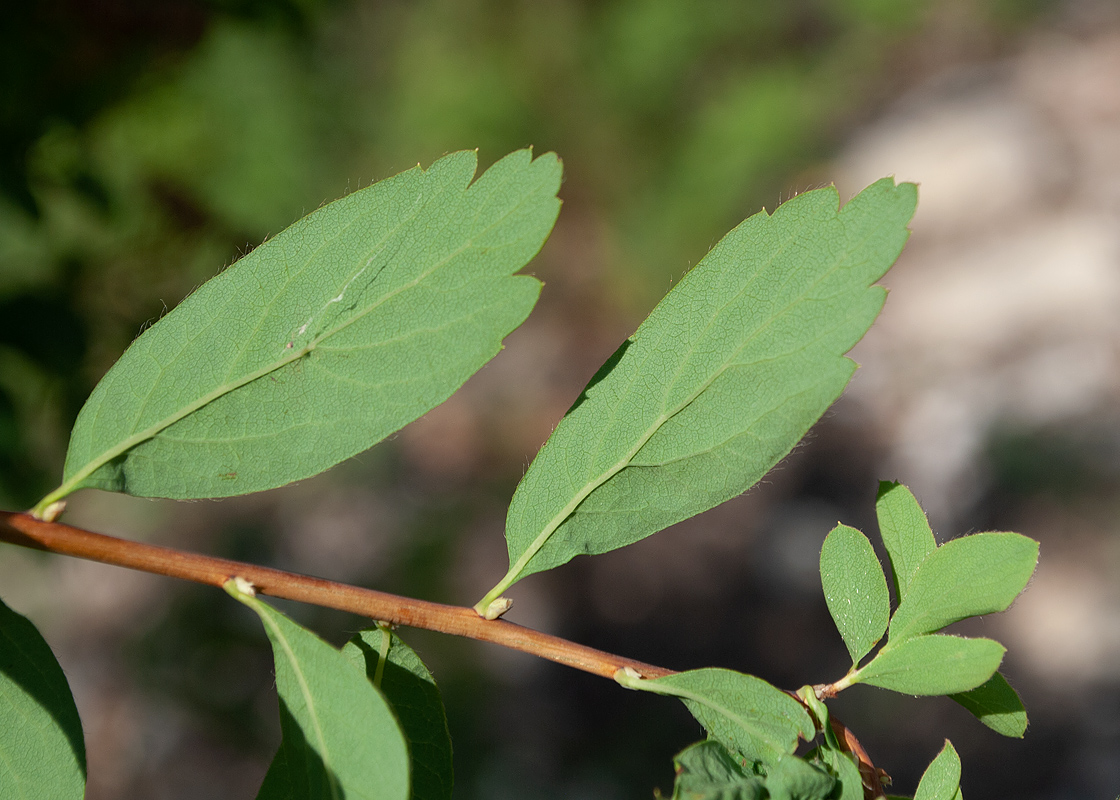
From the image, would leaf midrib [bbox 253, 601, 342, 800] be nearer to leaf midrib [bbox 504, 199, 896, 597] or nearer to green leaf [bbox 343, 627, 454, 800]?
green leaf [bbox 343, 627, 454, 800]

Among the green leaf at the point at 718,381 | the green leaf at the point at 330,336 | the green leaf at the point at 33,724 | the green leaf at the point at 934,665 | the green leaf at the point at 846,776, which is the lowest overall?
the green leaf at the point at 846,776

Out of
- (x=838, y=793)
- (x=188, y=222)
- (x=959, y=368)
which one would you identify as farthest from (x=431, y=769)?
(x=959, y=368)

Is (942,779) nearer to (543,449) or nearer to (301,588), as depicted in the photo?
(543,449)

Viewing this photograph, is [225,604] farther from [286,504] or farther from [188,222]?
[188,222]

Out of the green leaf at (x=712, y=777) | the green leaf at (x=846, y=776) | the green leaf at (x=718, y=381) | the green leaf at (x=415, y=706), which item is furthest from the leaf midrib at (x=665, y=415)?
the green leaf at (x=846, y=776)

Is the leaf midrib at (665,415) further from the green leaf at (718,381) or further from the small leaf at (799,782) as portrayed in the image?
the small leaf at (799,782)

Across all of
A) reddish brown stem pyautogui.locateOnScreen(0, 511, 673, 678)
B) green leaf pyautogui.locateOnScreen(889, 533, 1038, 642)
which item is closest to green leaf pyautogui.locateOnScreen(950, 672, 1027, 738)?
green leaf pyautogui.locateOnScreen(889, 533, 1038, 642)
